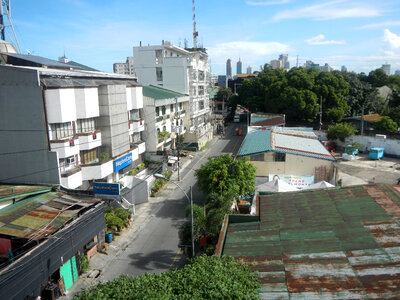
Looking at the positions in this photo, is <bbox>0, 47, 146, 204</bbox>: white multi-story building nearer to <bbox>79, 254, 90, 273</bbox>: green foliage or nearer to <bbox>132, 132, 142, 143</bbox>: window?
<bbox>79, 254, 90, 273</bbox>: green foliage

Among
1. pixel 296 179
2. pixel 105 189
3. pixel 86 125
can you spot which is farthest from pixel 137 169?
pixel 296 179

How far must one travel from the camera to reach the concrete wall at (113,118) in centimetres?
2394

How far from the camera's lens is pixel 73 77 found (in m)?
22.7

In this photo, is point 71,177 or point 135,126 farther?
point 135,126

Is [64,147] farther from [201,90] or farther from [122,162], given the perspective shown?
[201,90]

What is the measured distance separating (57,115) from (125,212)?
802 cm

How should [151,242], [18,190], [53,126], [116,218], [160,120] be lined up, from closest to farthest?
[18,190] < [53,126] < [151,242] < [116,218] < [160,120]

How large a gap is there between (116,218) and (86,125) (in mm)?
6983

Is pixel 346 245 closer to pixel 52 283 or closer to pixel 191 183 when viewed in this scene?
pixel 52 283

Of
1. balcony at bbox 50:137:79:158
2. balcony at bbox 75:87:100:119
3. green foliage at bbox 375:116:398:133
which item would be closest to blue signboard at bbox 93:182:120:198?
balcony at bbox 50:137:79:158

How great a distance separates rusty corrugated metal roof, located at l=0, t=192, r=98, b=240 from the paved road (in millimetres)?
3606

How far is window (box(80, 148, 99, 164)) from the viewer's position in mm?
22703

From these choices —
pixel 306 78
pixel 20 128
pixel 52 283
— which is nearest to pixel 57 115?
pixel 20 128

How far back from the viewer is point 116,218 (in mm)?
21469
